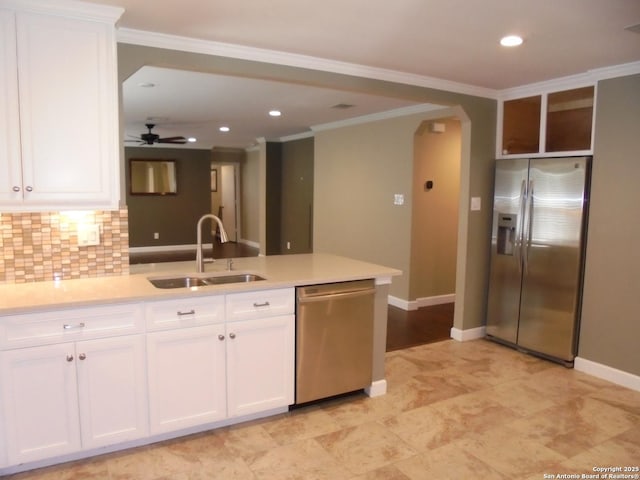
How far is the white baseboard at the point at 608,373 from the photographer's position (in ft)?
11.6

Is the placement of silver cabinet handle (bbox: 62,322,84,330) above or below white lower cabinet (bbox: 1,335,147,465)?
above

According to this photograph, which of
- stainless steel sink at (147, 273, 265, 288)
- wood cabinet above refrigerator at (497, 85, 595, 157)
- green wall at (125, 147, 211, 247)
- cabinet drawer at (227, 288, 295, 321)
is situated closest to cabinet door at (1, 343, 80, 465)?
stainless steel sink at (147, 273, 265, 288)

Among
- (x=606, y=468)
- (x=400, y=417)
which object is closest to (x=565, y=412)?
(x=606, y=468)

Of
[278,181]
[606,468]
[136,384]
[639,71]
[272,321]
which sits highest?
[639,71]

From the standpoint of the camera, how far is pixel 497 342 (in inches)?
178

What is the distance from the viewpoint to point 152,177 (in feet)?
33.3

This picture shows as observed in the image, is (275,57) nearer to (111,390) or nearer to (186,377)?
(186,377)

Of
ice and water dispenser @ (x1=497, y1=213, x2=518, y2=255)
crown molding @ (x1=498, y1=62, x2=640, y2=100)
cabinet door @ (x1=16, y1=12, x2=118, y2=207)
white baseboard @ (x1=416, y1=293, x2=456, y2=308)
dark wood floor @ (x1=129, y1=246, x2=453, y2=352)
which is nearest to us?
cabinet door @ (x1=16, y1=12, x2=118, y2=207)

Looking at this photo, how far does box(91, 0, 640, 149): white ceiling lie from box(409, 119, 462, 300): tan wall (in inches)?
77.8

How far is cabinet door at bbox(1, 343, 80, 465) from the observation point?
2264 mm

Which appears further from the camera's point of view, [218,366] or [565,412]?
[565,412]

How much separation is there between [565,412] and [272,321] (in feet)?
6.67

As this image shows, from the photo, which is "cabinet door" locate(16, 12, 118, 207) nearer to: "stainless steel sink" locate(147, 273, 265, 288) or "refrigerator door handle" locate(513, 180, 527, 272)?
"stainless steel sink" locate(147, 273, 265, 288)

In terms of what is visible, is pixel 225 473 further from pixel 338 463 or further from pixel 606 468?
pixel 606 468
